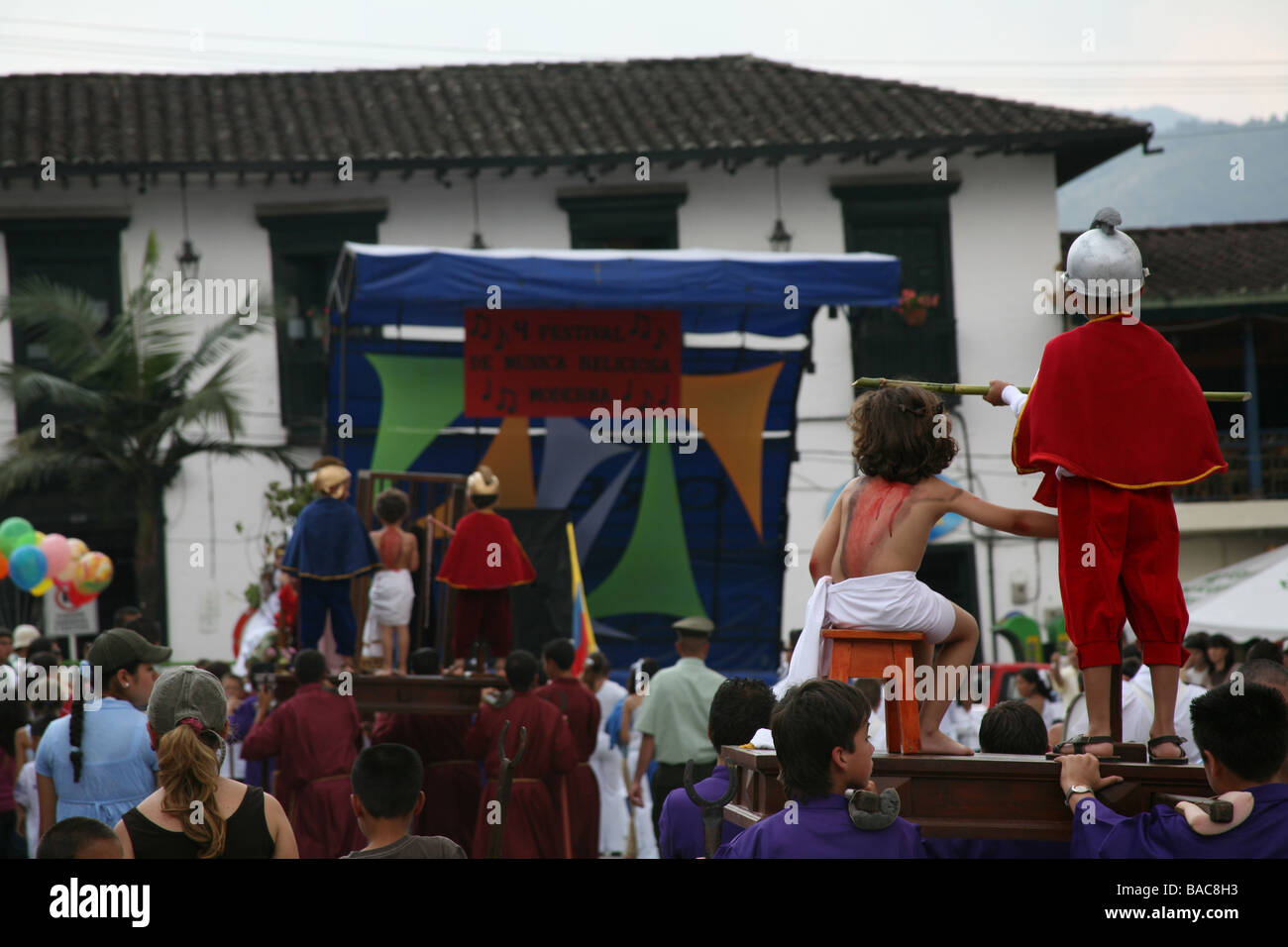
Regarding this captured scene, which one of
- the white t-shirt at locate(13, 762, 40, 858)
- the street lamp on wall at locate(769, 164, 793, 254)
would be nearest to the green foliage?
the street lamp on wall at locate(769, 164, 793, 254)

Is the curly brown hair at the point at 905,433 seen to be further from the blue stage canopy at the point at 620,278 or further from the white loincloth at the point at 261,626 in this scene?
the white loincloth at the point at 261,626

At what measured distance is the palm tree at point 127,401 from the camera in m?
17.9

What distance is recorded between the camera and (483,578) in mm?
10133

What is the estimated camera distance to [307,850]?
26.7 feet

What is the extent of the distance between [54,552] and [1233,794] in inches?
515

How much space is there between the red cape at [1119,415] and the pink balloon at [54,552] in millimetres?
12065

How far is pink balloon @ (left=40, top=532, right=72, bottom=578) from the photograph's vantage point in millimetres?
14414

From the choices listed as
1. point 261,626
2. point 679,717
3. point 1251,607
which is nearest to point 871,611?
point 679,717

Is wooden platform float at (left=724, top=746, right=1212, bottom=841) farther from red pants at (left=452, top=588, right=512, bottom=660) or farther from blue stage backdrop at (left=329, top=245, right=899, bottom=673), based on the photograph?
blue stage backdrop at (left=329, top=245, right=899, bottom=673)

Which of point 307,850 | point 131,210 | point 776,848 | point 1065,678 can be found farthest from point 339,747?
point 131,210

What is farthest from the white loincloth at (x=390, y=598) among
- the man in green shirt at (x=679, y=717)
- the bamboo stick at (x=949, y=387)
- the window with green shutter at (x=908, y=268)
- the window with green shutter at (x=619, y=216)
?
the window with green shutter at (x=908, y=268)

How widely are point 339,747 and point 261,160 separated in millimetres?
12376
